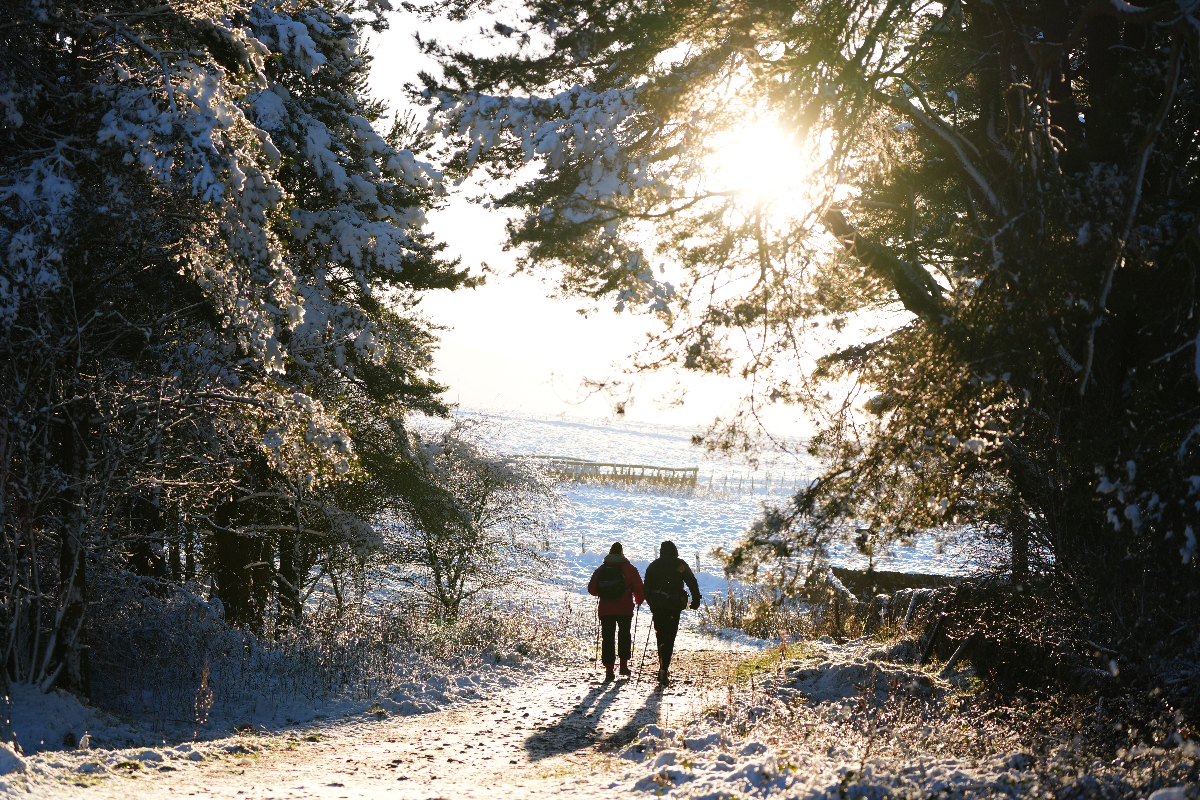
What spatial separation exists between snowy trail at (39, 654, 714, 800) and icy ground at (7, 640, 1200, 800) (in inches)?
0.9

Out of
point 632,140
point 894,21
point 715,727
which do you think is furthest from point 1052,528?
point 632,140

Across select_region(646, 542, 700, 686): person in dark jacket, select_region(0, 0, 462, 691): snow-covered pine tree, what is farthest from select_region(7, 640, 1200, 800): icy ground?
select_region(0, 0, 462, 691): snow-covered pine tree

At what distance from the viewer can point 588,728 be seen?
324 inches

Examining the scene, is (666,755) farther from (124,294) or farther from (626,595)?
(124,294)

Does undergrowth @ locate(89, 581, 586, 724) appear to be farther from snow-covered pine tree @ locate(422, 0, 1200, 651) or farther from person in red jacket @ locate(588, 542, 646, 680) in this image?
snow-covered pine tree @ locate(422, 0, 1200, 651)

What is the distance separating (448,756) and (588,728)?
1.61m

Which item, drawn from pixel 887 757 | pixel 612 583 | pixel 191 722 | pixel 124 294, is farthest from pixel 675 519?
pixel 887 757

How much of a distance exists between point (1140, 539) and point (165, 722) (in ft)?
29.8

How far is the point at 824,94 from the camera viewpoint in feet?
20.9

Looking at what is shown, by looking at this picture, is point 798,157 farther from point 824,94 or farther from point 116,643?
point 116,643

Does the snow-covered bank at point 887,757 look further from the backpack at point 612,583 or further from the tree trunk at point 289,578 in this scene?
the tree trunk at point 289,578

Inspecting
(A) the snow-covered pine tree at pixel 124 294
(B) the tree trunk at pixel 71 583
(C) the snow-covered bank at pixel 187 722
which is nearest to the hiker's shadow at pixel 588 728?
(C) the snow-covered bank at pixel 187 722

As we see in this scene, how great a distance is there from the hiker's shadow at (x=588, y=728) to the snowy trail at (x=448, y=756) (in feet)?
0.04

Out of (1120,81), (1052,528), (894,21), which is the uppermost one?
(894,21)
